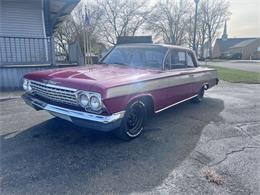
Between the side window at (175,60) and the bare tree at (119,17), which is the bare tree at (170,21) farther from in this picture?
the side window at (175,60)

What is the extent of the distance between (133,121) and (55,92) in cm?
134

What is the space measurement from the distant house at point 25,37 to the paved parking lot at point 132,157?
3.40 meters

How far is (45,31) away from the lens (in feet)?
35.7

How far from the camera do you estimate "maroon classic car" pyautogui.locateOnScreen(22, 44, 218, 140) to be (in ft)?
9.66

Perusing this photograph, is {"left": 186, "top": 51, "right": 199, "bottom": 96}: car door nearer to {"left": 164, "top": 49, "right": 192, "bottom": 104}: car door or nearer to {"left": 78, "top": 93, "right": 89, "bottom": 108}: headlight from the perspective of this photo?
{"left": 164, "top": 49, "right": 192, "bottom": 104}: car door

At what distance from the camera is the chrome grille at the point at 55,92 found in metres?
3.06

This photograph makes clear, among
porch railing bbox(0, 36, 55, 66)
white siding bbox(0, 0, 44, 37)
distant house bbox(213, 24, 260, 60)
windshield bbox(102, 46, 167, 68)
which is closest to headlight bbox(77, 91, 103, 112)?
windshield bbox(102, 46, 167, 68)

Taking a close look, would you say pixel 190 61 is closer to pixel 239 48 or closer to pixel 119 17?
pixel 119 17

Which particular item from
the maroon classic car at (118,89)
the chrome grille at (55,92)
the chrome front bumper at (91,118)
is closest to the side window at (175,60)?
the maroon classic car at (118,89)

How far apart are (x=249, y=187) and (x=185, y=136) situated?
1.53 metres

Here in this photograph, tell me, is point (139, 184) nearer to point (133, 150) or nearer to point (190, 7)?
point (133, 150)

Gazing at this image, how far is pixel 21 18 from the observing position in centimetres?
1017

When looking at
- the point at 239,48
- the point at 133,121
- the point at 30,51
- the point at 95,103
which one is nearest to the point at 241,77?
the point at 30,51

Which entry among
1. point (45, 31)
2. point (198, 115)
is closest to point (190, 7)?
point (45, 31)
